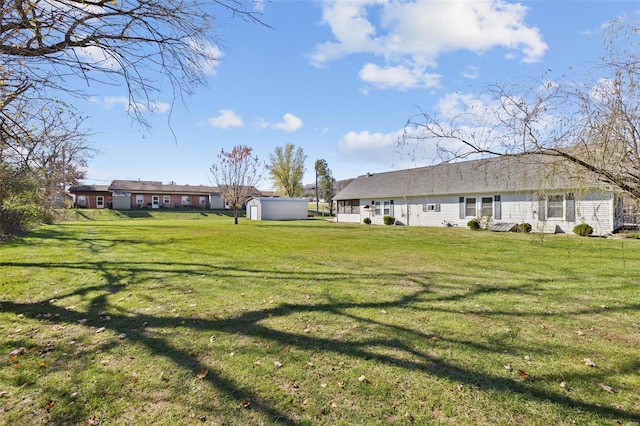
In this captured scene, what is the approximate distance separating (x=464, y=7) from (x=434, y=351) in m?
6.06

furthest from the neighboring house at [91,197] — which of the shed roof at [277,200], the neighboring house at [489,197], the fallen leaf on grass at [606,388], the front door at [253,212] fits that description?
the fallen leaf on grass at [606,388]

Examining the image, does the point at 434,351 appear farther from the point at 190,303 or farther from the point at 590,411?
the point at 190,303

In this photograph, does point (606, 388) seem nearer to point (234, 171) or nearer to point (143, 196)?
point (234, 171)

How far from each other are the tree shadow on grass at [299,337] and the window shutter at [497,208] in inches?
587

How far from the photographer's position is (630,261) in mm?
8414

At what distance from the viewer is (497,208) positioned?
62.9 feet

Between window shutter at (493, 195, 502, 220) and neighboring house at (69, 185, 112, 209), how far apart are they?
45.8 meters

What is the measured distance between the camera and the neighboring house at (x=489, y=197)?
421cm

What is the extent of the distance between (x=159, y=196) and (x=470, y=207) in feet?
137

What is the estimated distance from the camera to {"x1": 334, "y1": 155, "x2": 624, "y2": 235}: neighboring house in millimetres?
4211

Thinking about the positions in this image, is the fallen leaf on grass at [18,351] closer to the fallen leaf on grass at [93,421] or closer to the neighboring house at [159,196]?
the fallen leaf on grass at [93,421]

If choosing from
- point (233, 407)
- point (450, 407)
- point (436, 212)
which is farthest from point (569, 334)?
point (436, 212)

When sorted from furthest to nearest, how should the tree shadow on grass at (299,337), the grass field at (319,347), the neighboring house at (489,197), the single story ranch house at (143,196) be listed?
the single story ranch house at (143,196), the neighboring house at (489,197), the tree shadow on grass at (299,337), the grass field at (319,347)

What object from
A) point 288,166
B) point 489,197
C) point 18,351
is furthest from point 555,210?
point 288,166
